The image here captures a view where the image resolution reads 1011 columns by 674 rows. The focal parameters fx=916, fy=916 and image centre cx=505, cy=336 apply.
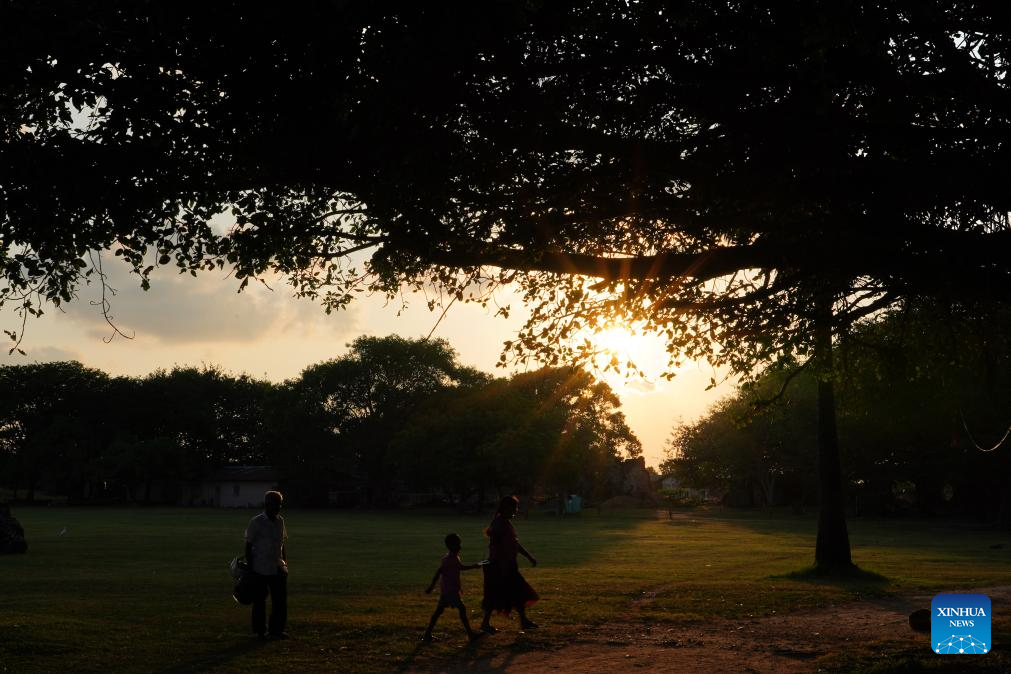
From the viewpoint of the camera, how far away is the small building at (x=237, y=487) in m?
96.5

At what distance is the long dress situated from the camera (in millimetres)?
13500

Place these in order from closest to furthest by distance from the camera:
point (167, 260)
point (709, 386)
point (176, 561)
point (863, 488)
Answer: point (167, 260) < point (709, 386) < point (176, 561) < point (863, 488)

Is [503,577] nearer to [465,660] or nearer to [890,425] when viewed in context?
[465,660]

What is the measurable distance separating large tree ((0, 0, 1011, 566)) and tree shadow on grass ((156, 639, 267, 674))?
194 inches

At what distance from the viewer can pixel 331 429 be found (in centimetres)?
8456

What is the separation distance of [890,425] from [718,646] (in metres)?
48.5

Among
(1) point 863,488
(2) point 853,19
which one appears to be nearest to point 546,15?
(2) point 853,19

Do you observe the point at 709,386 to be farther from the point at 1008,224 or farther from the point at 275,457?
the point at 275,457

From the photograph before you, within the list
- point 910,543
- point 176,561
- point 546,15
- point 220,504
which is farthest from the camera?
point 220,504

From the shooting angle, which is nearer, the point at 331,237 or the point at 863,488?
the point at 331,237

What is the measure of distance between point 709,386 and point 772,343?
1.70 meters

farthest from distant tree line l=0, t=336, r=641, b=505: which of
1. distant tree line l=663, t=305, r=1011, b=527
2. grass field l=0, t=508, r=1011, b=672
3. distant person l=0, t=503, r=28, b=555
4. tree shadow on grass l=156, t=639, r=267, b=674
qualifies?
tree shadow on grass l=156, t=639, r=267, b=674

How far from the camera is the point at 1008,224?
11.7 metres

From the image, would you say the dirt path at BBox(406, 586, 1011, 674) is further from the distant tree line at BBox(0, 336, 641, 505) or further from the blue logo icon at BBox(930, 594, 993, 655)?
the distant tree line at BBox(0, 336, 641, 505)
